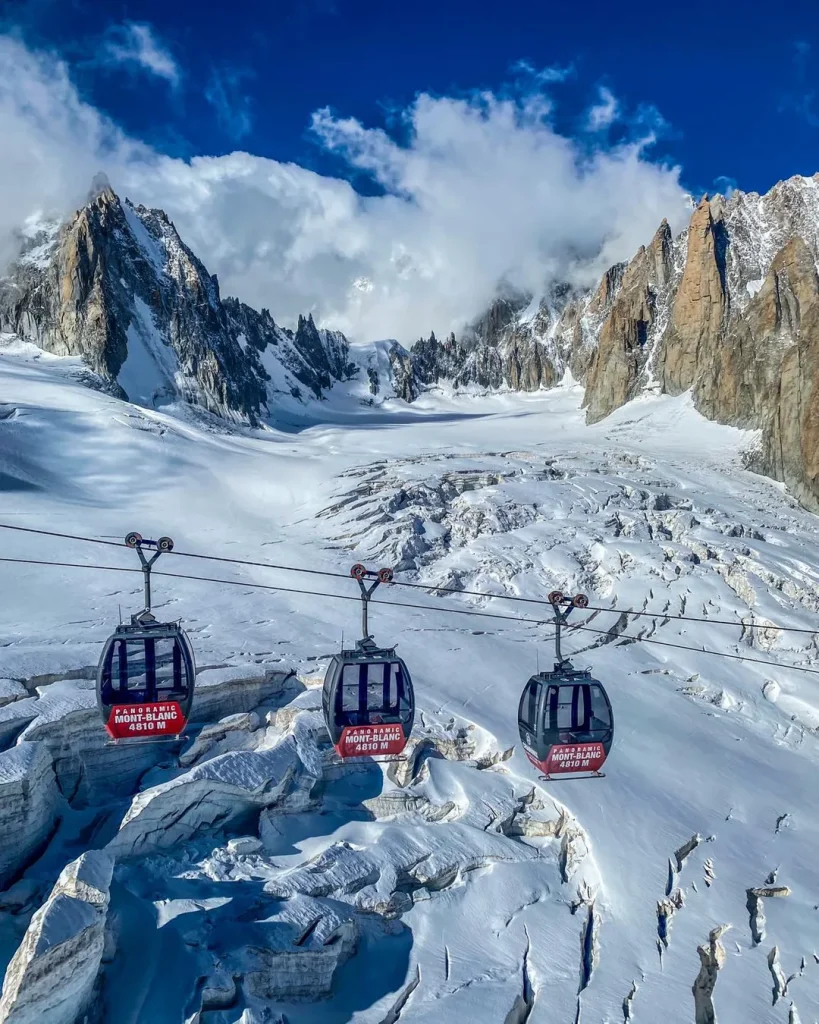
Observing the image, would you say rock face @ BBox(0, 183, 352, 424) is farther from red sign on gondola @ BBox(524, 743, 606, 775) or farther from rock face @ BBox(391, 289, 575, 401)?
red sign on gondola @ BBox(524, 743, 606, 775)

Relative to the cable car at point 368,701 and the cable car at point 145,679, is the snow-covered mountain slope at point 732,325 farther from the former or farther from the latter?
the cable car at point 145,679

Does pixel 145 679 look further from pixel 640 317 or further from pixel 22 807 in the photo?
pixel 640 317

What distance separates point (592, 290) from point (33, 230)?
384 feet

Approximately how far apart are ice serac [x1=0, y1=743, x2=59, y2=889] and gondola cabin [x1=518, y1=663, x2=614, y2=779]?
430 inches

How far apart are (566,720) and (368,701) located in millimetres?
3618

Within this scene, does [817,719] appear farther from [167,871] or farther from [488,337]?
[488,337]

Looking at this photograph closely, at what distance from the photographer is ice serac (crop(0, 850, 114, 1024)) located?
42.2 feet

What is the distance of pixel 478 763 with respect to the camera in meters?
23.5

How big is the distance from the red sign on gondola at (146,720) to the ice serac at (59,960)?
3.08 meters

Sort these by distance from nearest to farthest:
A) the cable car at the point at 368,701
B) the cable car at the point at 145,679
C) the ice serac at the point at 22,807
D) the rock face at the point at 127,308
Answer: the cable car at the point at 145,679 → the cable car at the point at 368,701 → the ice serac at the point at 22,807 → the rock face at the point at 127,308

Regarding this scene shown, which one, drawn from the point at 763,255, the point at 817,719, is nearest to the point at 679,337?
the point at 763,255

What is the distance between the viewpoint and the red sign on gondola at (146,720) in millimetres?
13953

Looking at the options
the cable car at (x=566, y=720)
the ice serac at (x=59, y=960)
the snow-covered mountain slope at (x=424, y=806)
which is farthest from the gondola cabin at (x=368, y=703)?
the ice serac at (x=59, y=960)

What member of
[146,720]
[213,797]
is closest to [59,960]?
[146,720]
